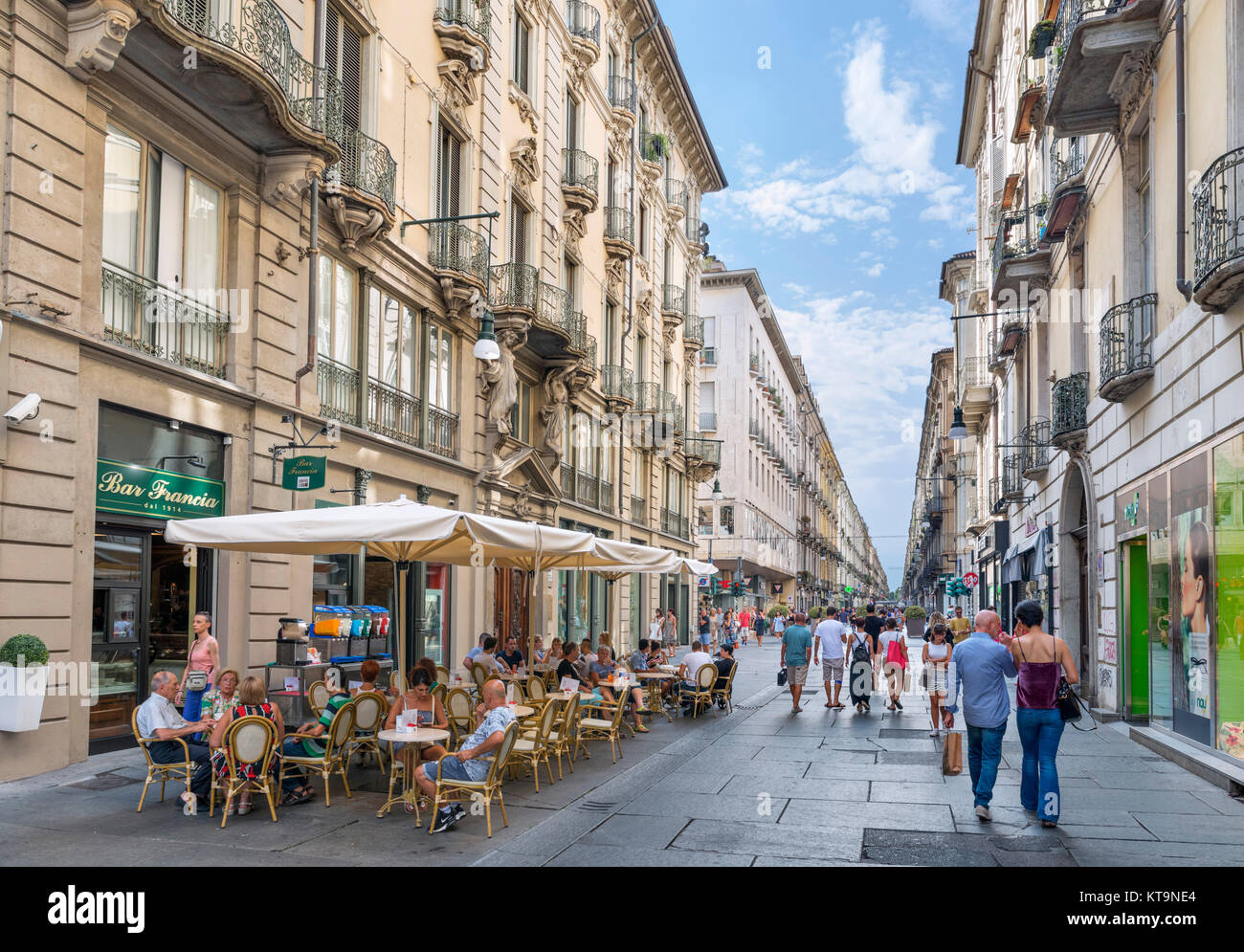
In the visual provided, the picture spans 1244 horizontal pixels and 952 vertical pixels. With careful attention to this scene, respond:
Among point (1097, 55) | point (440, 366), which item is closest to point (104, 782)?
point (440, 366)

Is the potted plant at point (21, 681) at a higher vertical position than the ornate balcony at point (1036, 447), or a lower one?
lower

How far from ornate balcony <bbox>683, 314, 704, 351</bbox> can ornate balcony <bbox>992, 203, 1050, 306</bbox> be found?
711 inches

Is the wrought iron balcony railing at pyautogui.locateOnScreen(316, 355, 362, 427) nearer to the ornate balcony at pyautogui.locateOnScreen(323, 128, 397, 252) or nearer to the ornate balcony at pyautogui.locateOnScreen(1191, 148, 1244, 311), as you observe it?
the ornate balcony at pyautogui.locateOnScreen(323, 128, 397, 252)

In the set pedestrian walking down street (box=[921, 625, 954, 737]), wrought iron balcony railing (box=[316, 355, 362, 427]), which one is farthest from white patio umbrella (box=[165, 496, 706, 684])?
pedestrian walking down street (box=[921, 625, 954, 737])

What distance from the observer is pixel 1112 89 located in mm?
15430

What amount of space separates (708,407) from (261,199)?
46259mm

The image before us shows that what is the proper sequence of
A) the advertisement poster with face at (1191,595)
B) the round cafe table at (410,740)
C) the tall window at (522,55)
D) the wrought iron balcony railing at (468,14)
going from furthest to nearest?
the tall window at (522,55)
the wrought iron balcony railing at (468,14)
the advertisement poster with face at (1191,595)
the round cafe table at (410,740)

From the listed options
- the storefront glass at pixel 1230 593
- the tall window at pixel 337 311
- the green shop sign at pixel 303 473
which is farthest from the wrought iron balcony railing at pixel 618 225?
the storefront glass at pixel 1230 593

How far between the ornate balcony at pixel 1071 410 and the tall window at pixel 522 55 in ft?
45.5

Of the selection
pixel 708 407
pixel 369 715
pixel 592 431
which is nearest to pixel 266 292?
pixel 369 715

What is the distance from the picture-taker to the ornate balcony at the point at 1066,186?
19.0 m

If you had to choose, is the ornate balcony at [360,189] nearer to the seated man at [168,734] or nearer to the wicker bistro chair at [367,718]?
the wicker bistro chair at [367,718]

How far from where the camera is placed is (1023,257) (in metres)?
22.6

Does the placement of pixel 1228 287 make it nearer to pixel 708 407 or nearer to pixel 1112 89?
pixel 1112 89
